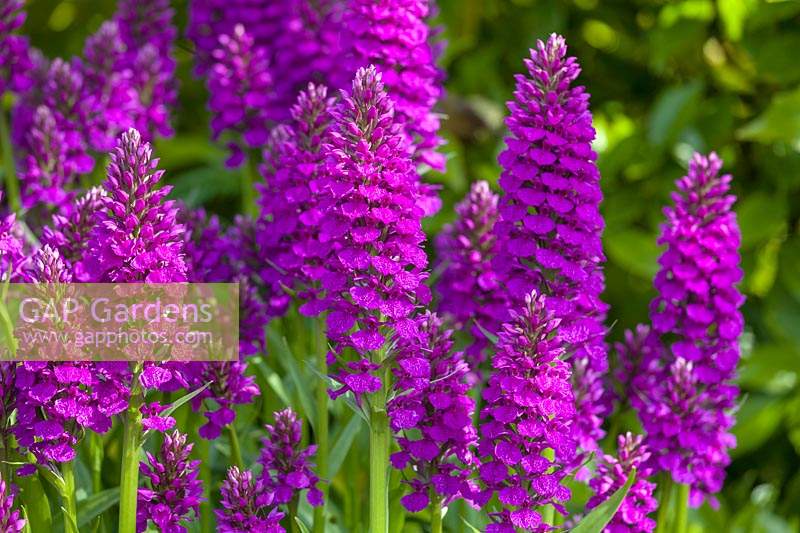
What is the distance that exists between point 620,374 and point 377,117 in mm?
1313

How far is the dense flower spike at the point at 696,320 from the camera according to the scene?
3.25 metres

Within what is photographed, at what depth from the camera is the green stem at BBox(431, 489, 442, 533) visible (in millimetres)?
2947

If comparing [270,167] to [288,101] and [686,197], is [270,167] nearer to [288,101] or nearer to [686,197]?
[288,101]

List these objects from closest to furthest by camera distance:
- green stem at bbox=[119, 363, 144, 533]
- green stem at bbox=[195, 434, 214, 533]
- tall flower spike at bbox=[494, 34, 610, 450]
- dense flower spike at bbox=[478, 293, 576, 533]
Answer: dense flower spike at bbox=[478, 293, 576, 533]
green stem at bbox=[119, 363, 144, 533]
tall flower spike at bbox=[494, 34, 610, 450]
green stem at bbox=[195, 434, 214, 533]

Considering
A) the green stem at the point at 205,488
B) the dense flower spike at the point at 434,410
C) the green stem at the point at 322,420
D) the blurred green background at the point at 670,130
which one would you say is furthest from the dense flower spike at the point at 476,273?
the blurred green background at the point at 670,130

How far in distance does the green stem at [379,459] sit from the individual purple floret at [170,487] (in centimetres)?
45

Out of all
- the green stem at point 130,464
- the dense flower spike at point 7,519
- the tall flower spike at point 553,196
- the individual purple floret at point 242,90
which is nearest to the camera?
the dense flower spike at point 7,519

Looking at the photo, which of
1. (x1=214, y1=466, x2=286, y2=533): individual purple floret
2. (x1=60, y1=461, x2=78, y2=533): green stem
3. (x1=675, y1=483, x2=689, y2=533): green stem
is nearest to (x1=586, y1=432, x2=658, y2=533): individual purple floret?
(x1=675, y1=483, x2=689, y2=533): green stem

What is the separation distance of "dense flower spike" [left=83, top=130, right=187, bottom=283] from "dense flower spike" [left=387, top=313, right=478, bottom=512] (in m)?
0.63

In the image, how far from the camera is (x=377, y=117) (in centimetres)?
271

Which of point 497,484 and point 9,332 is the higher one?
point 9,332

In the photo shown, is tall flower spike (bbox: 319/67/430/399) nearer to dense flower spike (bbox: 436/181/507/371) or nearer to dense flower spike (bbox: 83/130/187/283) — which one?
dense flower spike (bbox: 83/130/187/283)


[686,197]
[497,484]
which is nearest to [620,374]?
[686,197]

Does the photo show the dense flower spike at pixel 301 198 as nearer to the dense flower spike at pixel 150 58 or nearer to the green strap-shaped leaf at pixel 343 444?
the green strap-shaped leaf at pixel 343 444
